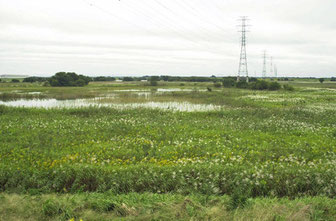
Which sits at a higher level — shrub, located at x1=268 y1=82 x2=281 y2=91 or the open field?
shrub, located at x1=268 y1=82 x2=281 y2=91

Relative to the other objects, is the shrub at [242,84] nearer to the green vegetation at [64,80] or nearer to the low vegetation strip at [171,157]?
the green vegetation at [64,80]

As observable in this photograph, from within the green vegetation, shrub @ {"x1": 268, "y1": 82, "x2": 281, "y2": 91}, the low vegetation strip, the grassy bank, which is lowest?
the grassy bank

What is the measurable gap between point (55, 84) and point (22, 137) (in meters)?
54.9

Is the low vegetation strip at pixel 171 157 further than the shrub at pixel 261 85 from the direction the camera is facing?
No

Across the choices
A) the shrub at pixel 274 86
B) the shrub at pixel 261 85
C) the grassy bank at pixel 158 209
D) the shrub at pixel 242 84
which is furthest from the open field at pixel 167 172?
the shrub at pixel 242 84

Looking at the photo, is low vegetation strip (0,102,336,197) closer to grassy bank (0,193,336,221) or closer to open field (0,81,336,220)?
open field (0,81,336,220)

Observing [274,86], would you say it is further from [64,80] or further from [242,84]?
[64,80]

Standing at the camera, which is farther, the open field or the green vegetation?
the green vegetation

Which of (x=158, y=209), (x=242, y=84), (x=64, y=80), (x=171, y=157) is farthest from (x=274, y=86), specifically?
(x=158, y=209)

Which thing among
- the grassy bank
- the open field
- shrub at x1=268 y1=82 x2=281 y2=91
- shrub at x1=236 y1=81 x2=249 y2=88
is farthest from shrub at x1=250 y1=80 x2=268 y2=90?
the grassy bank

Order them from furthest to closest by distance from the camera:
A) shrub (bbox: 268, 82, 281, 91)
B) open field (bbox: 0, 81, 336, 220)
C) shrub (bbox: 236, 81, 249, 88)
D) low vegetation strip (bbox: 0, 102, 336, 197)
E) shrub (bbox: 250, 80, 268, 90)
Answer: shrub (bbox: 236, 81, 249, 88) < shrub (bbox: 250, 80, 268, 90) < shrub (bbox: 268, 82, 281, 91) < low vegetation strip (bbox: 0, 102, 336, 197) < open field (bbox: 0, 81, 336, 220)

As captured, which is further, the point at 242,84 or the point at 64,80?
the point at 64,80

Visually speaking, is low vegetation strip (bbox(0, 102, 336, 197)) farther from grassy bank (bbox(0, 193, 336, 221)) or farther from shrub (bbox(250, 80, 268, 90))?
shrub (bbox(250, 80, 268, 90))

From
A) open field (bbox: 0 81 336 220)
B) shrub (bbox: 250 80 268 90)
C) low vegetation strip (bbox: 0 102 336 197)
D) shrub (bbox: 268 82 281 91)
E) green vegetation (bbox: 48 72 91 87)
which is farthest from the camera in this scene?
green vegetation (bbox: 48 72 91 87)
